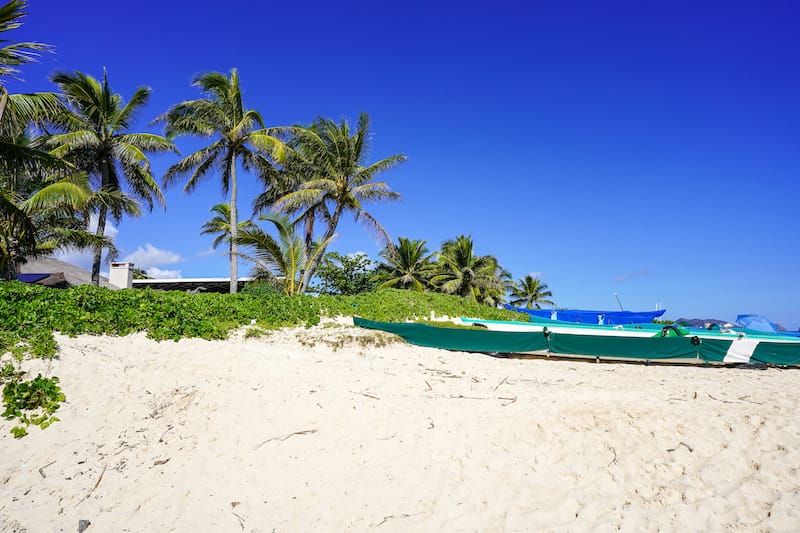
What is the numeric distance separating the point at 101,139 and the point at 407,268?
19.4 meters

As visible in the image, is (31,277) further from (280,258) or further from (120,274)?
(280,258)

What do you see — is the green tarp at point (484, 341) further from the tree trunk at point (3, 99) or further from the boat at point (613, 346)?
the tree trunk at point (3, 99)

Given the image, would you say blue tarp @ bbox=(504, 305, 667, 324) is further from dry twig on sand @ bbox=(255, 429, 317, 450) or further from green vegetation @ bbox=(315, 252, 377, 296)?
dry twig on sand @ bbox=(255, 429, 317, 450)

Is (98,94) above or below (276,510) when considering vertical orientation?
above

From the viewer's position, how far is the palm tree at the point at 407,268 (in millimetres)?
30719

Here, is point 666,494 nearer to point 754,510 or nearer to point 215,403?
point 754,510

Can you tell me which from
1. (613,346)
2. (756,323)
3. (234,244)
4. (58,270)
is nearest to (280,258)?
(234,244)

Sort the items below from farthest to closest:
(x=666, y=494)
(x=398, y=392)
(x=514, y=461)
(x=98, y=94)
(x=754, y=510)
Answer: (x=98, y=94) → (x=398, y=392) → (x=514, y=461) → (x=666, y=494) → (x=754, y=510)

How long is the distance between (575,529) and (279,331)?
9217 mm

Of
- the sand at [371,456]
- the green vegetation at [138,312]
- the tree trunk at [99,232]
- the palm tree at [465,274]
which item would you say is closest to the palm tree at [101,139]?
the tree trunk at [99,232]

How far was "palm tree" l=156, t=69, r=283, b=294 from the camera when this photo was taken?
18.1 metres

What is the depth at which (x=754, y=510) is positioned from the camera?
155 inches

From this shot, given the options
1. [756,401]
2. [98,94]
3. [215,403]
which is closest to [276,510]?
[215,403]

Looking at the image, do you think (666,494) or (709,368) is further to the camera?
(709,368)
